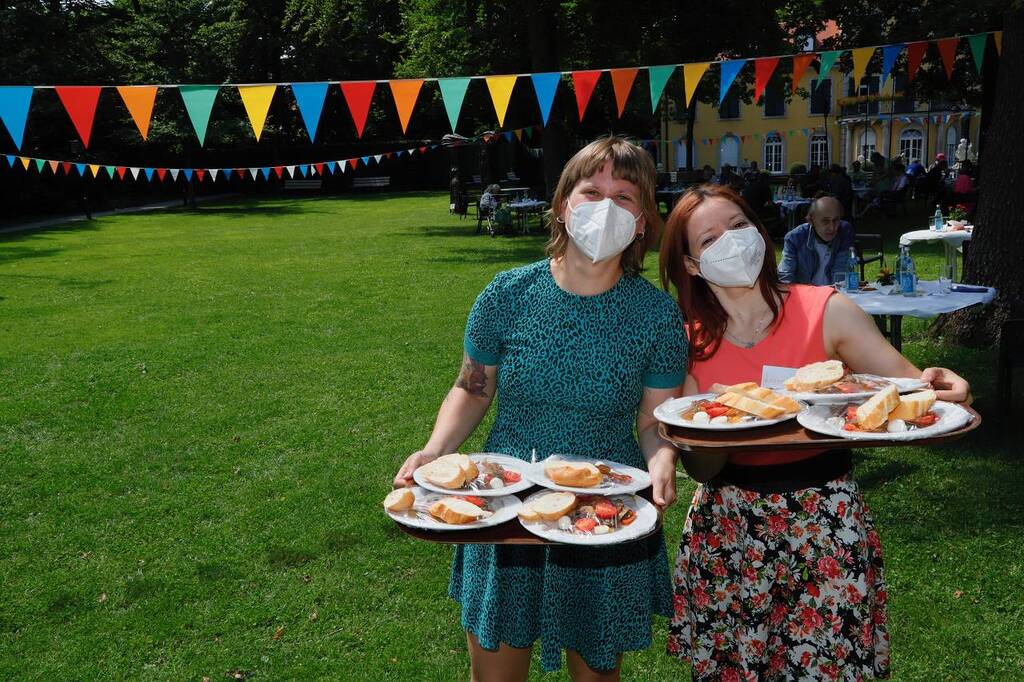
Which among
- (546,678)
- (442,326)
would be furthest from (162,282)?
(546,678)

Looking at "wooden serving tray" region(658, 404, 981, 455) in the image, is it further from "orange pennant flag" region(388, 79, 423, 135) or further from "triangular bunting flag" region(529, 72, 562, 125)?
"triangular bunting flag" region(529, 72, 562, 125)

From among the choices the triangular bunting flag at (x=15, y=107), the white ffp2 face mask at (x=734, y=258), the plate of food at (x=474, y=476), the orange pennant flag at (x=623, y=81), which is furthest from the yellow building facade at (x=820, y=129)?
the plate of food at (x=474, y=476)

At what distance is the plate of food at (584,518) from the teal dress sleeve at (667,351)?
1.23 feet

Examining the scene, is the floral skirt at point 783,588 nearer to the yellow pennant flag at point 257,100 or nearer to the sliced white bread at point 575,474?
the sliced white bread at point 575,474

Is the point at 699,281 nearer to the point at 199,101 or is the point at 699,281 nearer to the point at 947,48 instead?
the point at 199,101

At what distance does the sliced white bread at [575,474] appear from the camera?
215 centimetres

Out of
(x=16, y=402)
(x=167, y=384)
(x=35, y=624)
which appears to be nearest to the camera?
(x=35, y=624)

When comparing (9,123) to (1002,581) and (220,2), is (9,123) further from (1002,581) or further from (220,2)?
(220,2)

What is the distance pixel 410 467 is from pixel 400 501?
0.73ft

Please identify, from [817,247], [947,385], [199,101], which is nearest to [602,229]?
[947,385]

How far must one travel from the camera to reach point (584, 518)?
6.77 ft

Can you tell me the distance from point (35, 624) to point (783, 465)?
3.59 meters

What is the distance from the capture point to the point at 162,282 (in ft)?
46.9

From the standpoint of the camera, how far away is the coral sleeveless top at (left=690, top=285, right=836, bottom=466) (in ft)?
8.04
